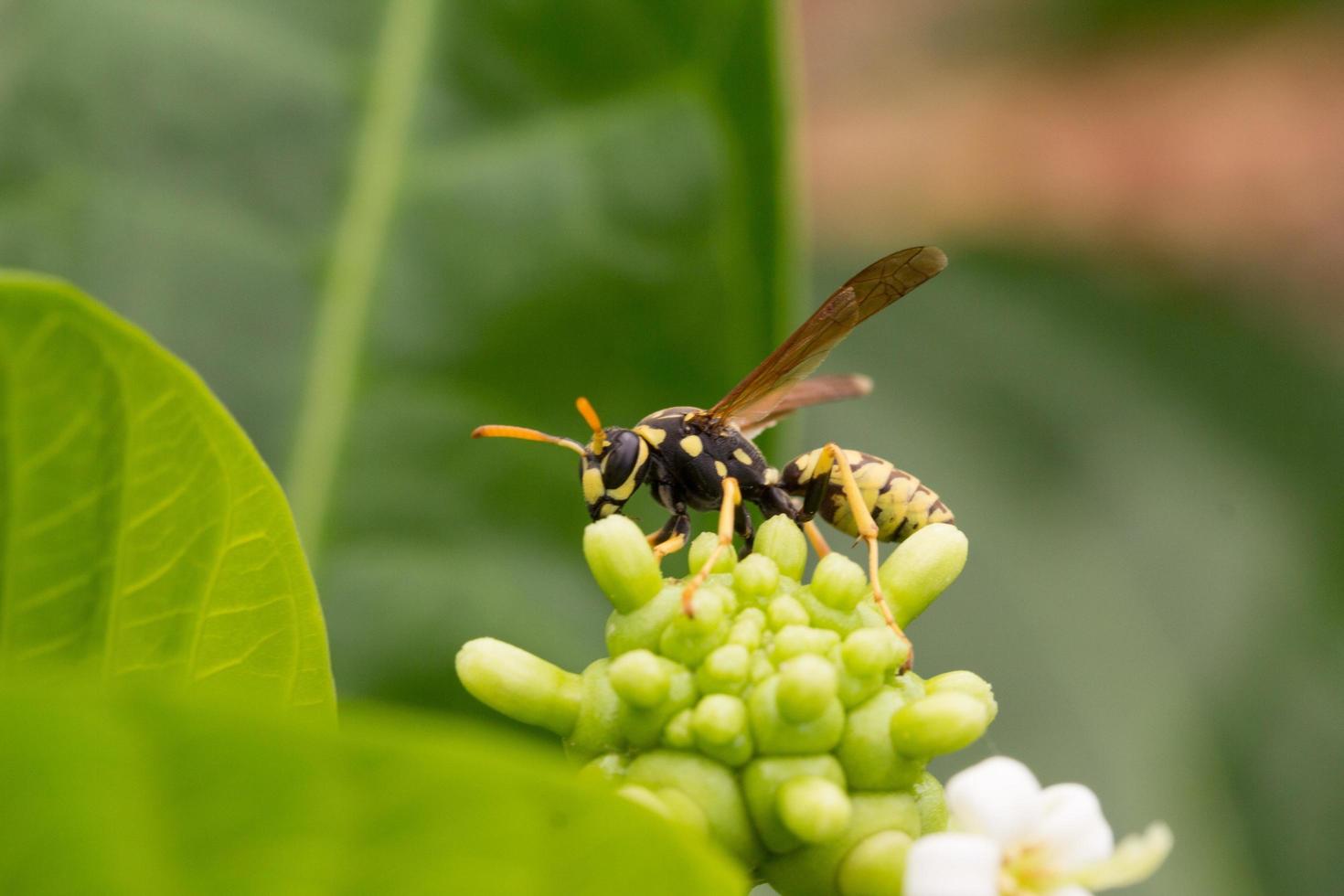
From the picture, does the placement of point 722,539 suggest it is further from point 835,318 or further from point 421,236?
point 421,236

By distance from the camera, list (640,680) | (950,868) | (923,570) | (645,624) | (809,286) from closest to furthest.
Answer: (950,868), (640,680), (645,624), (923,570), (809,286)

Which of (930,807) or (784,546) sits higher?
(784,546)

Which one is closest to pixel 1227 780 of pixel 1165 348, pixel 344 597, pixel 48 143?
pixel 1165 348

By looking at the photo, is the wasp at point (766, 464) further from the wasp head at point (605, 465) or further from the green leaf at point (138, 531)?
the green leaf at point (138, 531)

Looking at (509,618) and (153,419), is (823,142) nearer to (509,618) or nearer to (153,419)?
(509,618)

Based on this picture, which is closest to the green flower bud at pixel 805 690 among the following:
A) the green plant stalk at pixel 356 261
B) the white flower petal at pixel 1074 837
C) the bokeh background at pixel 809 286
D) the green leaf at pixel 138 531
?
the white flower petal at pixel 1074 837

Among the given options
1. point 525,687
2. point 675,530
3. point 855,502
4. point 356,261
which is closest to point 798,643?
point 525,687

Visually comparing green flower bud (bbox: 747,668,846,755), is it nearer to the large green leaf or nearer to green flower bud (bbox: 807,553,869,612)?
green flower bud (bbox: 807,553,869,612)
